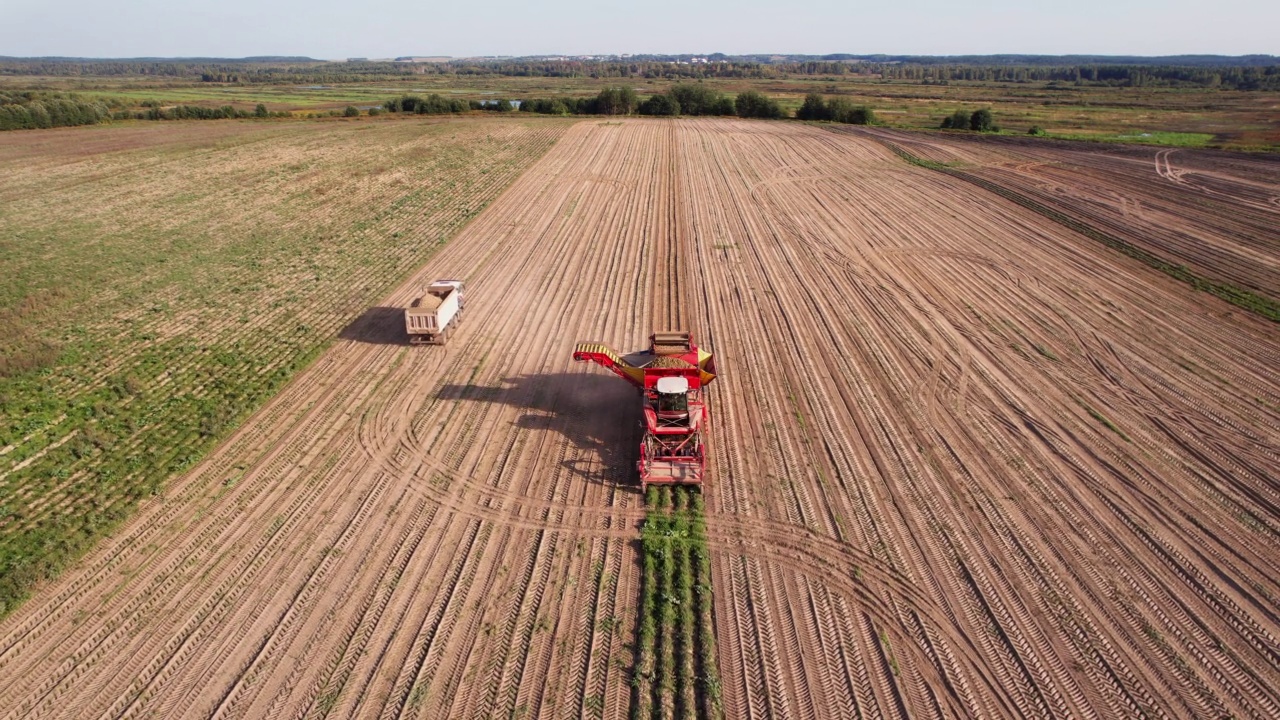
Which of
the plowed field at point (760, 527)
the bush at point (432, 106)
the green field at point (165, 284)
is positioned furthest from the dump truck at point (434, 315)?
the bush at point (432, 106)

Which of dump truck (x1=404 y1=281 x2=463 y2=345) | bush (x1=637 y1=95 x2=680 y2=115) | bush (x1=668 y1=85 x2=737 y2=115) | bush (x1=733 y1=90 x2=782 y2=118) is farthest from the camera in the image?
bush (x1=668 y1=85 x2=737 y2=115)

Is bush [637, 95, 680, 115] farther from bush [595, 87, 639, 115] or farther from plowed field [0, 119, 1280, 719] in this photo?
plowed field [0, 119, 1280, 719]

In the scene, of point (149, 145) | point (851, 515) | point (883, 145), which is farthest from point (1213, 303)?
point (149, 145)

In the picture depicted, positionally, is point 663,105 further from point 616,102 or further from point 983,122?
point 983,122

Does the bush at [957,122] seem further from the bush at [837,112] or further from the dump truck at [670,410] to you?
the dump truck at [670,410]

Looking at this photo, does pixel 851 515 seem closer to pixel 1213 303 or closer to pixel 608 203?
pixel 1213 303

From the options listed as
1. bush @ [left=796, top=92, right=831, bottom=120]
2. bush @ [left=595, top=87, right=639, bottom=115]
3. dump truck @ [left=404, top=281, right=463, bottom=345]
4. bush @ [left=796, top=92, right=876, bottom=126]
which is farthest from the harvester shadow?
bush @ [left=595, top=87, right=639, bottom=115]

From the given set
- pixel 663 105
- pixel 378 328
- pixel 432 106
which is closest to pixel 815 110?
pixel 663 105
